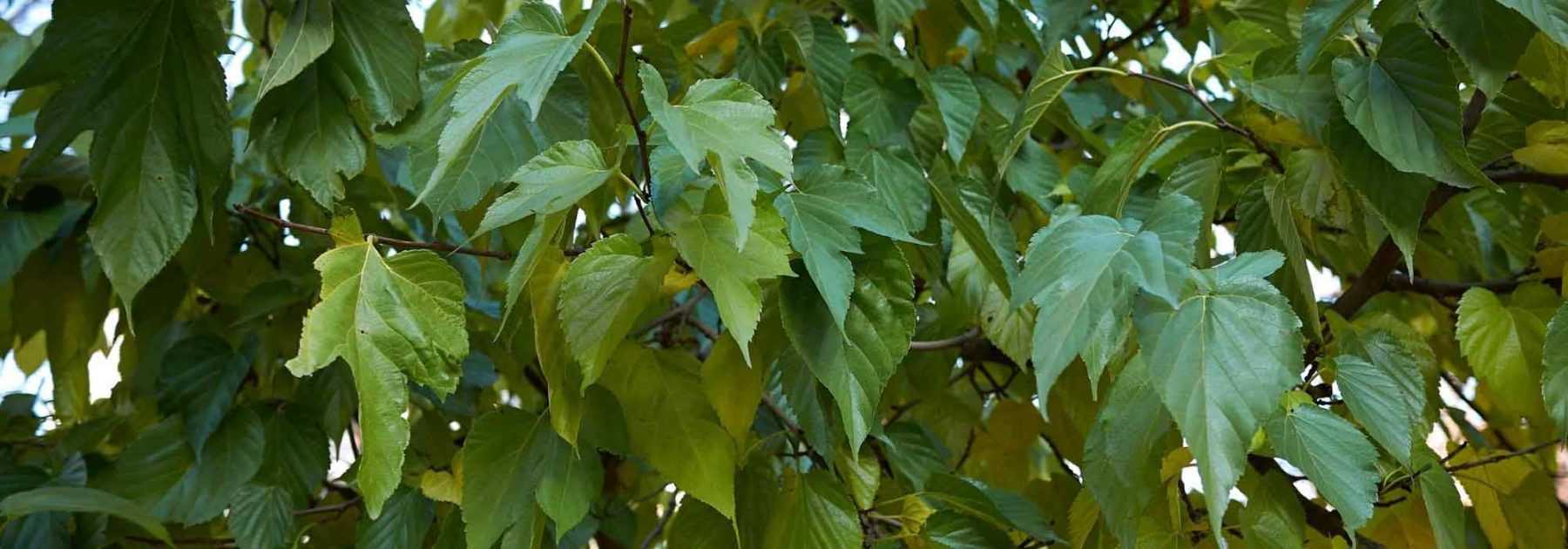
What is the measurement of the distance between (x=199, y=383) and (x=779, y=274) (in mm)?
474

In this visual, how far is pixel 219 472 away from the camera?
0.75 metres

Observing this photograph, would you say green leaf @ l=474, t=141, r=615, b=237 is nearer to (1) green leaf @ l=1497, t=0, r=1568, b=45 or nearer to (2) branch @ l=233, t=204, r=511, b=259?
(2) branch @ l=233, t=204, r=511, b=259

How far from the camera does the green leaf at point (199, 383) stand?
757 mm

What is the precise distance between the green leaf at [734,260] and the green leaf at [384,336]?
0.32 feet

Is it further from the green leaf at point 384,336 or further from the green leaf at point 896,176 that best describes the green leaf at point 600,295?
the green leaf at point 896,176

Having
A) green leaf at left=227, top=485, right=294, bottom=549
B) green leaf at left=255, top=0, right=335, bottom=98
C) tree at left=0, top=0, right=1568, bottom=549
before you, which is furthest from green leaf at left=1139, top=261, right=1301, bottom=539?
green leaf at left=227, top=485, right=294, bottom=549

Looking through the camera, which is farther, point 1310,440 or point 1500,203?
point 1500,203

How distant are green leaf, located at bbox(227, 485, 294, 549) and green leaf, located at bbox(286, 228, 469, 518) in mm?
233

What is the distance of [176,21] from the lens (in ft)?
1.86

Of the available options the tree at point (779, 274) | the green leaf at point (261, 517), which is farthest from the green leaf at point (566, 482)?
the green leaf at point (261, 517)

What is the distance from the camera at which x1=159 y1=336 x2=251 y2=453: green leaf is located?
0.76m

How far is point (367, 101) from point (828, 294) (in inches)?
9.2

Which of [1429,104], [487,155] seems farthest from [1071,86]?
[487,155]

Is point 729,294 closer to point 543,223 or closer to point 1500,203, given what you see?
point 543,223
